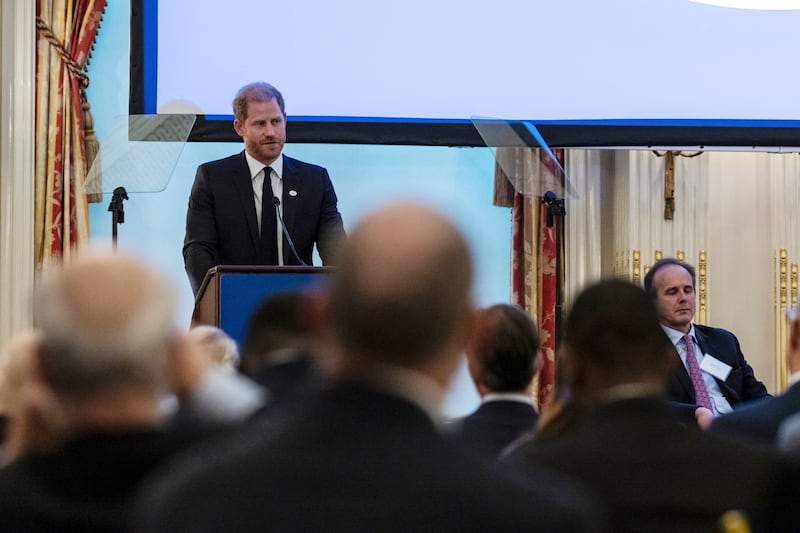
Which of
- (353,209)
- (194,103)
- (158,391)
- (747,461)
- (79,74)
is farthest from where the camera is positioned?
(353,209)

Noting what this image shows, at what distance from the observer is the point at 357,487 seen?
3.38ft

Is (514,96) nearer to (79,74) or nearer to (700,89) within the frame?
(700,89)

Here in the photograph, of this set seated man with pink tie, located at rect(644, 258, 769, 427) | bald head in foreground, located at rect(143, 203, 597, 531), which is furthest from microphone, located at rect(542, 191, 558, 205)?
bald head in foreground, located at rect(143, 203, 597, 531)

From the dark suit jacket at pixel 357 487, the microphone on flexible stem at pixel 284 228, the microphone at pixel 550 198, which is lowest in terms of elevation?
the dark suit jacket at pixel 357 487

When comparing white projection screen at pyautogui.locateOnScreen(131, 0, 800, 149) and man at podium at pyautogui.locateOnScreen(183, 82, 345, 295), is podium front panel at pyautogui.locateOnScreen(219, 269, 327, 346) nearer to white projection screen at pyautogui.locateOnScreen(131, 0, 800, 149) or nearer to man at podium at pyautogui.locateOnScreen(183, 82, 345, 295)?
man at podium at pyautogui.locateOnScreen(183, 82, 345, 295)

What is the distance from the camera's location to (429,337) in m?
1.06

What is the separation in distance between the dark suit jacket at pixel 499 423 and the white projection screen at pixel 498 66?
3.32m

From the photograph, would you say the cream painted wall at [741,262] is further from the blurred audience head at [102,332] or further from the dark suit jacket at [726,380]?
the blurred audience head at [102,332]

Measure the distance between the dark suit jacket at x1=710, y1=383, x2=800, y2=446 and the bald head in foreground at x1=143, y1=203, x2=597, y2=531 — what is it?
1053mm

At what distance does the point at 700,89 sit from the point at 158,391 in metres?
4.64

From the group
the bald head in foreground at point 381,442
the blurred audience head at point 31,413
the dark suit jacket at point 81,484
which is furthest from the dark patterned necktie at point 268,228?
the bald head in foreground at point 381,442

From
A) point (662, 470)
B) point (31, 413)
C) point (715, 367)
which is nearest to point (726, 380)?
point (715, 367)

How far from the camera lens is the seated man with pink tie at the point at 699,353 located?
459 cm

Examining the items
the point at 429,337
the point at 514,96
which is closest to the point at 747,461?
the point at 429,337
